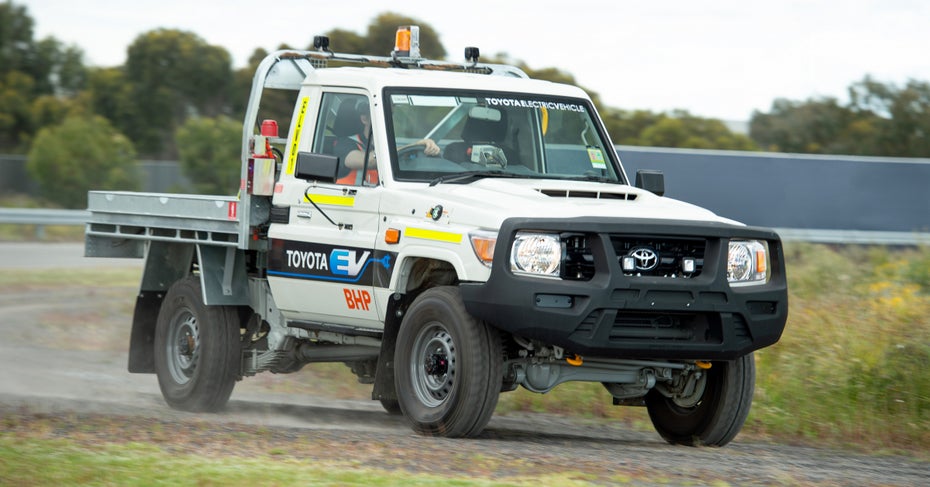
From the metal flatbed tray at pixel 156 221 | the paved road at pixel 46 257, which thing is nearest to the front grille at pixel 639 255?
the metal flatbed tray at pixel 156 221

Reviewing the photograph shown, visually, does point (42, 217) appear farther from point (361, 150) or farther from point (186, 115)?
point (186, 115)

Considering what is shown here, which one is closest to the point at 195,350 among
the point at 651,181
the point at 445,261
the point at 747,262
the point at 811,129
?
the point at 445,261

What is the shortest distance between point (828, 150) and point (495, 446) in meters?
36.7

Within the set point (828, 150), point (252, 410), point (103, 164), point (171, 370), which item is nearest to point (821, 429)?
point (252, 410)

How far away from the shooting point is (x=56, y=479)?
6238 millimetres

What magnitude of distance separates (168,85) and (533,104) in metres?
40.5

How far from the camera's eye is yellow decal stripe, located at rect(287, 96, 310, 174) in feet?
31.4

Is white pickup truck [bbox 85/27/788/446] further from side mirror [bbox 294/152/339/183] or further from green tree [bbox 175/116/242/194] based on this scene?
green tree [bbox 175/116/242/194]

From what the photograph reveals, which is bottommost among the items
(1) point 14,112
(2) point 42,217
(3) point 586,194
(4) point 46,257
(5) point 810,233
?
(4) point 46,257

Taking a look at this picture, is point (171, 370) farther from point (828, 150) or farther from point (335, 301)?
point (828, 150)

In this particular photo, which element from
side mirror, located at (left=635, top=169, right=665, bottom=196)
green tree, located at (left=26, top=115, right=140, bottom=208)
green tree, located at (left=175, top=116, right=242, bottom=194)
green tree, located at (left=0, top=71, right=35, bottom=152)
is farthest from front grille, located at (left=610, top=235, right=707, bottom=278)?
green tree, located at (left=0, top=71, right=35, bottom=152)

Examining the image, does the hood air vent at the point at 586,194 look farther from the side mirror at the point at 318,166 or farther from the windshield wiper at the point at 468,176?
the side mirror at the point at 318,166

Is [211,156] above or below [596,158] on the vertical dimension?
above

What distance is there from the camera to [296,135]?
379 inches
